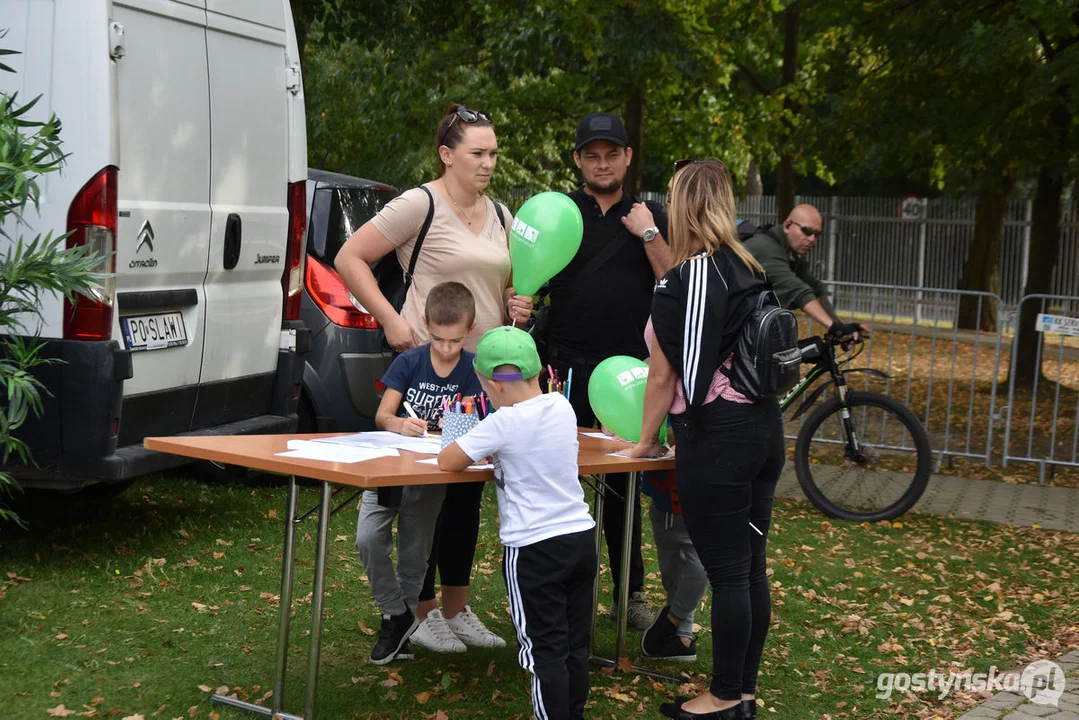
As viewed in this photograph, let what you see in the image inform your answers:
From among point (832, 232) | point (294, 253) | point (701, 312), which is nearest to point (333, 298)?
point (294, 253)

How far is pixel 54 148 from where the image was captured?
16.1 ft

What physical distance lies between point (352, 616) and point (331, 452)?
5.47 ft

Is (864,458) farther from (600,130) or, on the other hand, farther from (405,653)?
(405,653)

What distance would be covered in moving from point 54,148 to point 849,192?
35058 mm

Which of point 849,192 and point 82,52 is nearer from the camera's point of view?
point 82,52

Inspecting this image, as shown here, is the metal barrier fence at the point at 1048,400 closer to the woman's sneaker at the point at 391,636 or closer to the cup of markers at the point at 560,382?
the cup of markers at the point at 560,382

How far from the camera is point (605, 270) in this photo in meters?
5.46

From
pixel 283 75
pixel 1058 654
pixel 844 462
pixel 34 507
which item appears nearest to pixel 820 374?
pixel 844 462

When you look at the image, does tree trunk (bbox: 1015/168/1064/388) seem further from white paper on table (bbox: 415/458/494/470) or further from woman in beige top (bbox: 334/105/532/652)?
white paper on table (bbox: 415/458/494/470)

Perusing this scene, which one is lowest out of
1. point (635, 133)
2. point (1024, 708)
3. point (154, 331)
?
point (1024, 708)

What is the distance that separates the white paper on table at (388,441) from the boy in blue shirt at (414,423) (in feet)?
0.15

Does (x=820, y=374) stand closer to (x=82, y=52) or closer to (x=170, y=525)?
(x=170, y=525)

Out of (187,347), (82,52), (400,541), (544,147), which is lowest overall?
(400,541)

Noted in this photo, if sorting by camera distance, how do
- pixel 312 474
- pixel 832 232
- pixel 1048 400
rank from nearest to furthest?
pixel 312 474 < pixel 1048 400 < pixel 832 232
